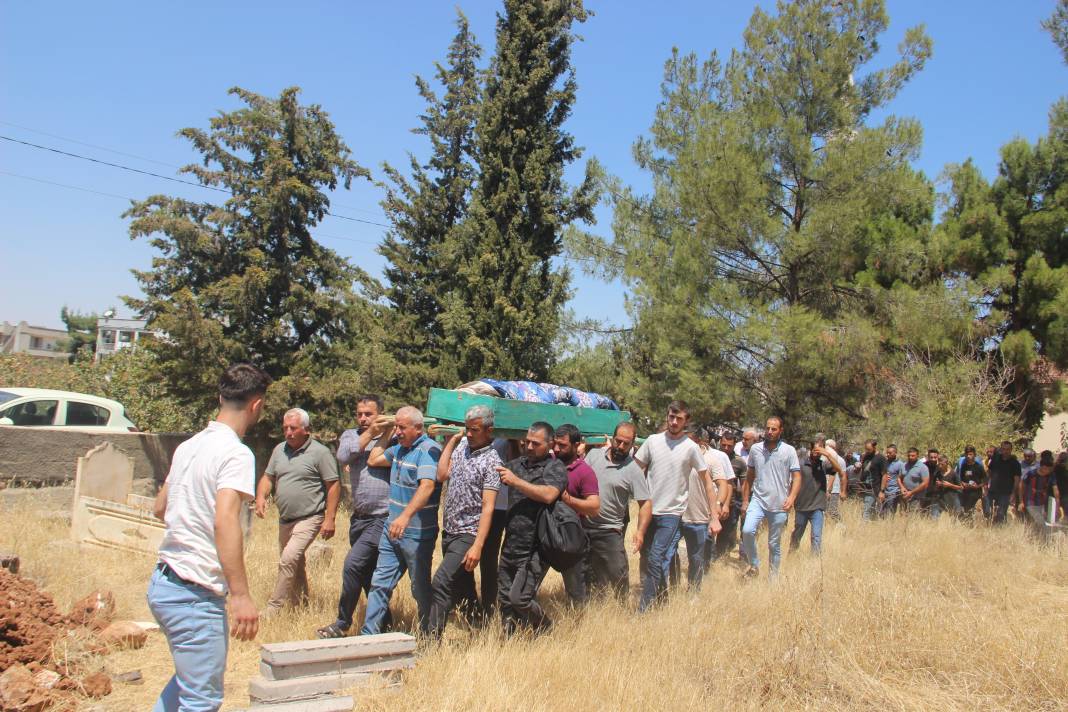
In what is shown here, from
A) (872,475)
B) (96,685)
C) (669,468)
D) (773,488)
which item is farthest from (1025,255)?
(96,685)

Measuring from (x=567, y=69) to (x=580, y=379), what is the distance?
20.9ft

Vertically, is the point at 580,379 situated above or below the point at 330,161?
below

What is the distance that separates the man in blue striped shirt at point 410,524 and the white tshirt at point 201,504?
7.63 ft

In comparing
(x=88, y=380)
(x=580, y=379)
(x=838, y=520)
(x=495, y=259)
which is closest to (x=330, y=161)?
(x=495, y=259)

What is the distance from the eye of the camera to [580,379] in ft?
53.5

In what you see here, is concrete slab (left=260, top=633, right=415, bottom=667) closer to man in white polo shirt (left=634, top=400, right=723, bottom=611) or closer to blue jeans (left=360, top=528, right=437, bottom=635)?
blue jeans (left=360, top=528, right=437, bottom=635)

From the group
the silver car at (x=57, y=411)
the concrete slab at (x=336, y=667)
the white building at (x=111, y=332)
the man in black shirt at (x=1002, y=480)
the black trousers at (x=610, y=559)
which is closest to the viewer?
the concrete slab at (x=336, y=667)

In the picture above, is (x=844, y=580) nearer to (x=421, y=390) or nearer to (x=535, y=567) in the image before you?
(x=535, y=567)

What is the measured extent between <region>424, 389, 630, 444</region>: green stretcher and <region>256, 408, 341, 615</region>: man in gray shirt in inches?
42.2

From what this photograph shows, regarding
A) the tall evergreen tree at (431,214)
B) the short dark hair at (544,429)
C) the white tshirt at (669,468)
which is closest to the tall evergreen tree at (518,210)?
the tall evergreen tree at (431,214)

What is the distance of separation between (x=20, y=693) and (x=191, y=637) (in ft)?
6.55

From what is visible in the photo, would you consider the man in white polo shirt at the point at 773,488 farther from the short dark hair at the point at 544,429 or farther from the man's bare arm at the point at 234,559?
the man's bare arm at the point at 234,559

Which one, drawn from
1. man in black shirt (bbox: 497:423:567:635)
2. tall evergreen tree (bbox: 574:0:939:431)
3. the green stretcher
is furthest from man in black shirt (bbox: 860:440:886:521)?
man in black shirt (bbox: 497:423:567:635)

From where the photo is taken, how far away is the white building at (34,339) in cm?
6806
